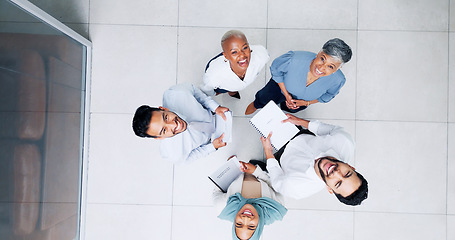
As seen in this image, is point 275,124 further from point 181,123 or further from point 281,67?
point 181,123

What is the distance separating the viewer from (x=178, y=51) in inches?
108

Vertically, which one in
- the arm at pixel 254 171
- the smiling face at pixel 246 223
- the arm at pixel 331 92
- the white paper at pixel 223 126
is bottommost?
the smiling face at pixel 246 223

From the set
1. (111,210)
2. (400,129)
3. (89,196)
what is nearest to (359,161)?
(400,129)

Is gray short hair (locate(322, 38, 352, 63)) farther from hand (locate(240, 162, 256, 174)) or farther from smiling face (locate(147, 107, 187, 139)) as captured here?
hand (locate(240, 162, 256, 174))

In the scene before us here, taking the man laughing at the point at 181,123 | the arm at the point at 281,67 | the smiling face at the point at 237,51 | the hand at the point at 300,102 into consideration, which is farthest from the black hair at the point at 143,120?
the hand at the point at 300,102

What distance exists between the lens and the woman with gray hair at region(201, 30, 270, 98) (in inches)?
68.1

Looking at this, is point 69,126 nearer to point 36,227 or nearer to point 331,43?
point 36,227

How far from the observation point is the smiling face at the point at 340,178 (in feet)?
5.49

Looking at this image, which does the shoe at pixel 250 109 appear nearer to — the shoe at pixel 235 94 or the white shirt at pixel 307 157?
the shoe at pixel 235 94

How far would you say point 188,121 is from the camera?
80.4 inches

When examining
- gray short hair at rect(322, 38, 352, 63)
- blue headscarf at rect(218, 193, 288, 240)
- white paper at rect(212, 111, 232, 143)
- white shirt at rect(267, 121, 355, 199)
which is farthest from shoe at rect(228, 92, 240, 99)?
gray short hair at rect(322, 38, 352, 63)

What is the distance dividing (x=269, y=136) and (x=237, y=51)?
88 centimetres

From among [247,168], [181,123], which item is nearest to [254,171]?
[247,168]

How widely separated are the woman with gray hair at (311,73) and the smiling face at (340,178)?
560mm
